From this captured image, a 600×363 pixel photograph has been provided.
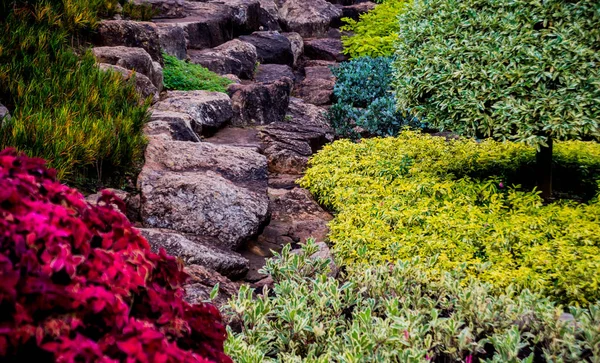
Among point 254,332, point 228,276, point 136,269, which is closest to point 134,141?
point 228,276

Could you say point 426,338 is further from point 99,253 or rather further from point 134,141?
point 134,141

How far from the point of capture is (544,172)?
258 inches

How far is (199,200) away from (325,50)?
41.8ft

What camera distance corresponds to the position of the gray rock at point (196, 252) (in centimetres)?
494

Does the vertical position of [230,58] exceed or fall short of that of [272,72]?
it exceeds it

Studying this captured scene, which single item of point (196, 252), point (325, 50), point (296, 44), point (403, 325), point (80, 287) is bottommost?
point (325, 50)

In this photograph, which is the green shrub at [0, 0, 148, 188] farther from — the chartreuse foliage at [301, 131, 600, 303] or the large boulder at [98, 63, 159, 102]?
the chartreuse foliage at [301, 131, 600, 303]

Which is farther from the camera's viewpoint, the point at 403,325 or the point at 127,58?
the point at 127,58

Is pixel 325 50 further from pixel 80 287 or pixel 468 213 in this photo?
pixel 80 287

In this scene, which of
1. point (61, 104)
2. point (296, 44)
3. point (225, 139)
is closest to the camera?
point (61, 104)

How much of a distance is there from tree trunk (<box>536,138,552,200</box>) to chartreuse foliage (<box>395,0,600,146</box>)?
1.40 ft

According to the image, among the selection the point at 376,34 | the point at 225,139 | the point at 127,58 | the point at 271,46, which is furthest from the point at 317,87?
the point at 127,58

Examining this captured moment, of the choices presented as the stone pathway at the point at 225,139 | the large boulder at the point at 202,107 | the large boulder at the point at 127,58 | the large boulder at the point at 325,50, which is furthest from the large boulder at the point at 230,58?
the large boulder at the point at 127,58

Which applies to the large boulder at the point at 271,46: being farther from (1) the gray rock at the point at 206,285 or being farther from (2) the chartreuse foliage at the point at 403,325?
(2) the chartreuse foliage at the point at 403,325
